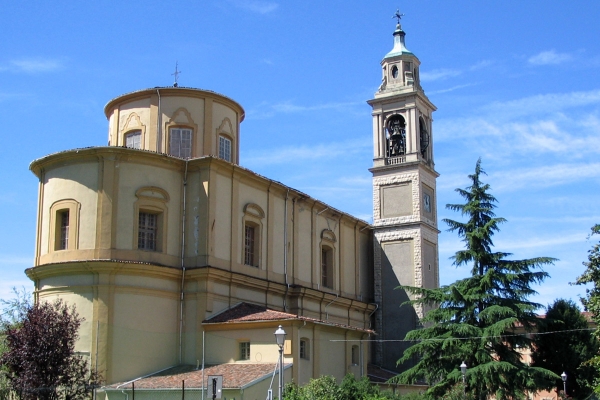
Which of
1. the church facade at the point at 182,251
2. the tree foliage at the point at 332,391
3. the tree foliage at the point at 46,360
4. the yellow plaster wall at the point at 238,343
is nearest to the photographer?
the tree foliage at the point at 332,391

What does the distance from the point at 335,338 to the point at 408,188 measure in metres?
13.3

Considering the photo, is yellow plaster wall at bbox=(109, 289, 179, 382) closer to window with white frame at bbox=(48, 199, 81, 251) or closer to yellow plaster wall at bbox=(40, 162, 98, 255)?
yellow plaster wall at bbox=(40, 162, 98, 255)

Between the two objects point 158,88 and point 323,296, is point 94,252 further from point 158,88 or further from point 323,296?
point 323,296

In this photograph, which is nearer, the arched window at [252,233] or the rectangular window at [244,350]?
the rectangular window at [244,350]

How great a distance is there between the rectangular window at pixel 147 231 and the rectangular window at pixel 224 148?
5.67m

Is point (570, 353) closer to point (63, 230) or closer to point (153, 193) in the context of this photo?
point (153, 193)

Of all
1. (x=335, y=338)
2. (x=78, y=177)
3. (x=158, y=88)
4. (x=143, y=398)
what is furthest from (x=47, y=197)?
(x=335, y=338)

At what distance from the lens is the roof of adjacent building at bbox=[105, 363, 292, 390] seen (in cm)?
2750

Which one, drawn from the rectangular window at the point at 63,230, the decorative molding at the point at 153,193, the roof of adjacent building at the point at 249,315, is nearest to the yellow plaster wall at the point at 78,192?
the rectangular window at the point at 63,230

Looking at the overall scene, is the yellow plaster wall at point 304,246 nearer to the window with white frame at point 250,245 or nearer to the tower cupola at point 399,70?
the window with white frame at point 250,245

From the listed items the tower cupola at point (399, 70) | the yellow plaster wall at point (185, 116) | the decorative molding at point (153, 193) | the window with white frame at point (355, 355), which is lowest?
the window with white frame at point (355, 355)

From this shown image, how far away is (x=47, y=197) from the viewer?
32.7 metres

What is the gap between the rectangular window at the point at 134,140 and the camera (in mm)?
35953

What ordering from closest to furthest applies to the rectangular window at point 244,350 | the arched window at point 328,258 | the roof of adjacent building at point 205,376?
the roof of adjacent building at point 205,376, the rectangular window at point 244,350, the arched window at point 328,258
